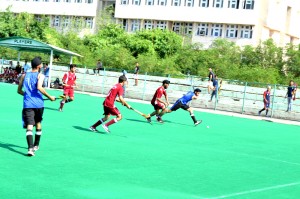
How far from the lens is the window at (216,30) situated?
76.6m

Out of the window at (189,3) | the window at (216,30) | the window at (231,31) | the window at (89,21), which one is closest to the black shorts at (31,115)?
the window at (231,31)

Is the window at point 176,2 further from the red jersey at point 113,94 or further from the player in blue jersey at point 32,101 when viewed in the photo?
the player in blue jersey at point 32,101

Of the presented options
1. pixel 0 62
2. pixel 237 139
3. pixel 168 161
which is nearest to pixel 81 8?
pixel 0 62

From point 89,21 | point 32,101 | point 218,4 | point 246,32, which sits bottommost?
point 32,101

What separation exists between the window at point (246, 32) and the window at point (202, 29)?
4.51 metres

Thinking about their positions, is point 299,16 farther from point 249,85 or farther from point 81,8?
point 249,85

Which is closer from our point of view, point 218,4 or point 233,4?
point 233,4

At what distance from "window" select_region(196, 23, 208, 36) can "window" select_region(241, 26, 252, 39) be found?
14.8 ft

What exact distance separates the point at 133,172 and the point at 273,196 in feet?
8.23

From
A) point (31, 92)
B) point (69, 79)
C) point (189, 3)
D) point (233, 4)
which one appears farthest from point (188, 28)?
point (31, 92)

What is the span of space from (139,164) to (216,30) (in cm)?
6593

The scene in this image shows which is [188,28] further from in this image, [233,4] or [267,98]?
[267,98]

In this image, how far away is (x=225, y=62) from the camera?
60.1 meters

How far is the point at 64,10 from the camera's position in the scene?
85.8 m
